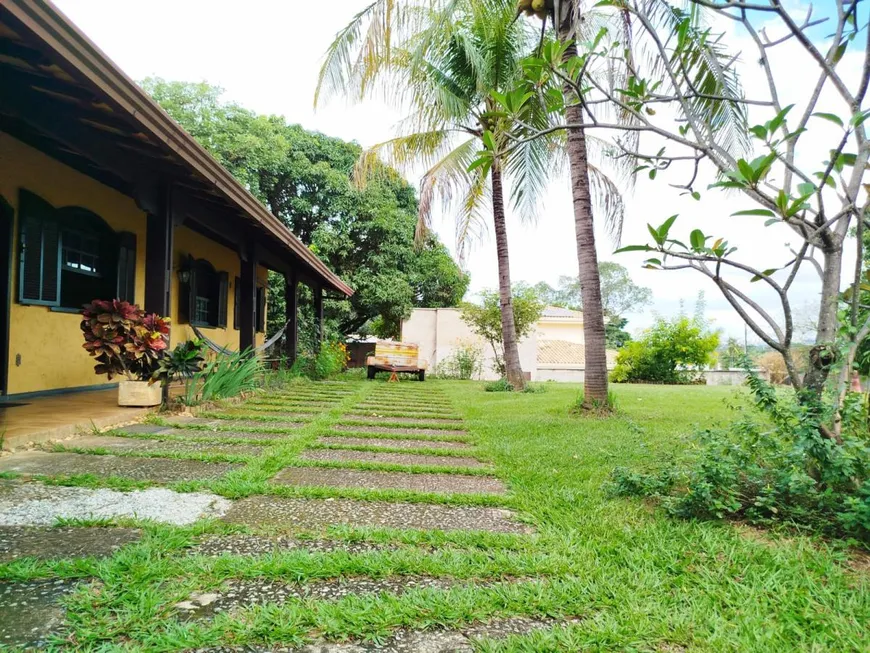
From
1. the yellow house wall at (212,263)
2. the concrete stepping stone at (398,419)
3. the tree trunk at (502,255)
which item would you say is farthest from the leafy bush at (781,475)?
the tree trunk at (502,255)

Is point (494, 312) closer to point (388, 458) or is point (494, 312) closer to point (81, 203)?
point (81, 203)

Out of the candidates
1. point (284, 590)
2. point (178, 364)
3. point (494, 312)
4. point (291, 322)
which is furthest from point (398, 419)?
point (494, 312)

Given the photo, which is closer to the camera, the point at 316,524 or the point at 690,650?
the point at 690,650

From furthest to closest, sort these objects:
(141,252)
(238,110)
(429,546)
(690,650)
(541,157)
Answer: (238,110), (541,157), (141,252), (429,546), (690,650)

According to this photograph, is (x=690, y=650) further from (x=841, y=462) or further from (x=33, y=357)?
(x=33, y=357)

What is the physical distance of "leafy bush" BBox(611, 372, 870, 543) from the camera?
6.41ft

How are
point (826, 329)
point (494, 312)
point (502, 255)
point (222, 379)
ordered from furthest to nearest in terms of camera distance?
point (494, 312) → point (502, 255) → point (222, 379) → point (826, 329)

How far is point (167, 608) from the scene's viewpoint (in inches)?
54.7

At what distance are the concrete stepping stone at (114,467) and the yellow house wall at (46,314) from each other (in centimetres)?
270

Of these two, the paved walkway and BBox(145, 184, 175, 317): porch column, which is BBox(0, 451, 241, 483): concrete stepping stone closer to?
the paved walkway

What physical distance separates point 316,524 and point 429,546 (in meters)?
0.54

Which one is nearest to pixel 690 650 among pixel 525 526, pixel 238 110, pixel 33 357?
pixel 525 526

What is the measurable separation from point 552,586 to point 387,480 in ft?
4.91

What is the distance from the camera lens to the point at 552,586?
1.58m
